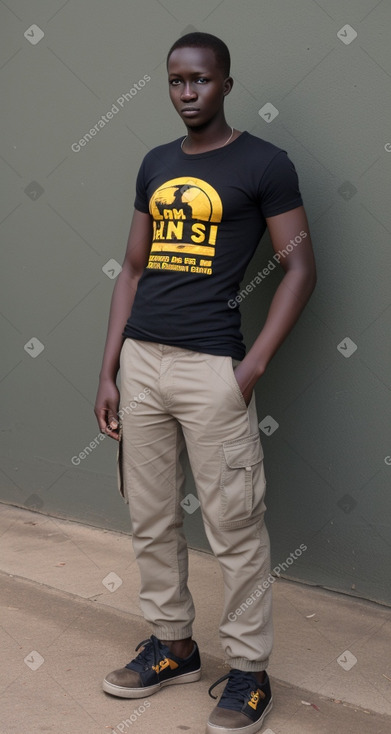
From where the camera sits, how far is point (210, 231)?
274 centimetres

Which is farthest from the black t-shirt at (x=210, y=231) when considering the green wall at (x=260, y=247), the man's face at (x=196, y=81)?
the green wall at (x=260, y=247)

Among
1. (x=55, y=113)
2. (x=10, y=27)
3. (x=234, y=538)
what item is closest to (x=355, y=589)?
(x=234, y=538)

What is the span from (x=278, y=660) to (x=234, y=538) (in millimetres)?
630

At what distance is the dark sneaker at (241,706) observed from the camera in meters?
2.64

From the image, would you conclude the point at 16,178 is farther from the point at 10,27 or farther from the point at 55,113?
the point at 10,27

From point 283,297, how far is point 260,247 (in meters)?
0.73

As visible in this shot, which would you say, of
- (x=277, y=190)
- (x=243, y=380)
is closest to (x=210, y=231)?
(x=277, y=190)

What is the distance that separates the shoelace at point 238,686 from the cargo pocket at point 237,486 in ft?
1.45

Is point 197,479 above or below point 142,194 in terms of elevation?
Answer: below

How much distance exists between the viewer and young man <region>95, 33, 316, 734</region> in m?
2.68

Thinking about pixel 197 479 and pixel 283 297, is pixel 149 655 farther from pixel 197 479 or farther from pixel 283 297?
pixel 283 297

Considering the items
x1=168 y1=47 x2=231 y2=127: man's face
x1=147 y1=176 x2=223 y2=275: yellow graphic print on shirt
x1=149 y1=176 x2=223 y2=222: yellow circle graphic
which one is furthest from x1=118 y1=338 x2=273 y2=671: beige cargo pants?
x1=168 y1=47 x2=231 y2=127: man's face

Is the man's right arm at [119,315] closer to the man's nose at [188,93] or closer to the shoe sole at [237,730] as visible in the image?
the man's nose at [188,93]

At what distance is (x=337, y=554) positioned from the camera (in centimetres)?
346
